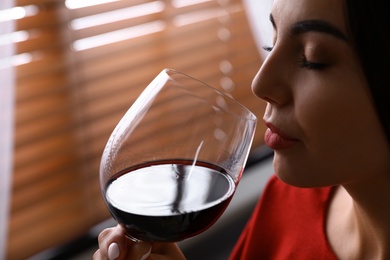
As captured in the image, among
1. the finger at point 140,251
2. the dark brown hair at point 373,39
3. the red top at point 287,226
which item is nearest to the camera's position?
the dark brown hair at point 373,39

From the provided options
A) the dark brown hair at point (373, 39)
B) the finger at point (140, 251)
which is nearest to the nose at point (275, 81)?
the dark brown hair at point (373, 39)

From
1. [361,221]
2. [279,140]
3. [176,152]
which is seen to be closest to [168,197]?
[176,152]

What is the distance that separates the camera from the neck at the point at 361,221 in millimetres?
938

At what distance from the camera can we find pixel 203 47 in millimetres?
2115

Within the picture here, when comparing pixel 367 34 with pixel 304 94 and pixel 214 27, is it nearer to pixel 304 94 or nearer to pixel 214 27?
pixel 304 94

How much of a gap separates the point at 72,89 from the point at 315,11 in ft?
3.52

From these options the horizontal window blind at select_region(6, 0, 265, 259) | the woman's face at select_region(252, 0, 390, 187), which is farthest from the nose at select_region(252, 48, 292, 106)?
the horizontal window blind at select_region(6, 0, 265, 259)

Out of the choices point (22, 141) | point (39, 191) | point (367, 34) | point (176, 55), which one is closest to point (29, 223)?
point (39, 191)

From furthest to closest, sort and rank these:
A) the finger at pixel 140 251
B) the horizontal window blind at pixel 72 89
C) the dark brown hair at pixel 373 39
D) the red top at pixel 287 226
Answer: the horizontal window blind at pixel 72 89 < the red top at pixel 287 226 < the finger at pixel 140 251 < the dark brown hair at pixel 373 39

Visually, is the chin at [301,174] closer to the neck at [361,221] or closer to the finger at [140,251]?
the neck at [361,221]

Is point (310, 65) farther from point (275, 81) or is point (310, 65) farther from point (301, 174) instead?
point (301, 174)

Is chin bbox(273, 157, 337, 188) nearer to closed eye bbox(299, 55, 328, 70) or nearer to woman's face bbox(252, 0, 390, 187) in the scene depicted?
woman's face bbox(252, 0, 390, 187)

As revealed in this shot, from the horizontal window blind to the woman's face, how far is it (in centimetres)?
96

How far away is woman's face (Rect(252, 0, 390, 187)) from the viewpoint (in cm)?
80
